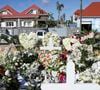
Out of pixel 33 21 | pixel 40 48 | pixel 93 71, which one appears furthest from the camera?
pixel 33 21

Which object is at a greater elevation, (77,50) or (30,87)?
(77,50)

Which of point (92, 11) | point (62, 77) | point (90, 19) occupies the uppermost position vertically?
point (92, 11)

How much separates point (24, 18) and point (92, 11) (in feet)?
47.3

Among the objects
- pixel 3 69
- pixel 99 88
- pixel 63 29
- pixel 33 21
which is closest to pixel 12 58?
pixel 3 69

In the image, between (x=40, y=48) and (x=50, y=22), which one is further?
(x=50, y=22)

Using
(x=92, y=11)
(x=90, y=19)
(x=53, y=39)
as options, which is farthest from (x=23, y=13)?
(x=53, y=39)

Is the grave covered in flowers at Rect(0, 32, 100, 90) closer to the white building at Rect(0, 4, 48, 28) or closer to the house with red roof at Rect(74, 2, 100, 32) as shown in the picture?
the house with red roof at Rect(74, 2, 100, 32)

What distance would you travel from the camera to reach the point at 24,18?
262 ft

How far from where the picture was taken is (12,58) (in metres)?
7.34

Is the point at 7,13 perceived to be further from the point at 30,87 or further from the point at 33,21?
the point at 30,87

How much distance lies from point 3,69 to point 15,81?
0.26m

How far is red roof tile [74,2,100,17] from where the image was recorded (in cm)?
6931

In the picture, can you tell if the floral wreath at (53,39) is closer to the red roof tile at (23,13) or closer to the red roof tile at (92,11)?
the red roof tile at (92,11)

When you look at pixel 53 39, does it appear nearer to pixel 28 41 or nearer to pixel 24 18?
pixel 28 41
